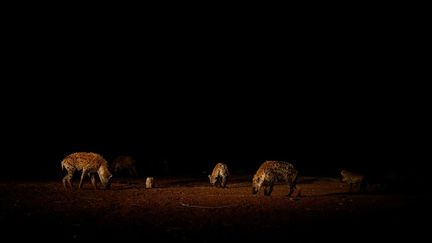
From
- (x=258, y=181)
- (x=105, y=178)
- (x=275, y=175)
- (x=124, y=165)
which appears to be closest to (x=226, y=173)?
(x=258, y=181)

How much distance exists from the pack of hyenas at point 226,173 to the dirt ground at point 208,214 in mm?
437

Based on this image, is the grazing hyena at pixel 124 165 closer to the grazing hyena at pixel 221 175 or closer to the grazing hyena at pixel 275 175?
the grazing hyena at pixel 221 175

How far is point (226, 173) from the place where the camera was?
63.7 feet

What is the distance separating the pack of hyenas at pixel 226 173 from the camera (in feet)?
53.9

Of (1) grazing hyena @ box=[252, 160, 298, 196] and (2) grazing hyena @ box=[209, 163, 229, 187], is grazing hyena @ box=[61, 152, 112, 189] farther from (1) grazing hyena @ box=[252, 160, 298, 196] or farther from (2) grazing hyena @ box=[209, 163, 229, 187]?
(1) grazing hyena @ box=[252, 160, 298, 196]

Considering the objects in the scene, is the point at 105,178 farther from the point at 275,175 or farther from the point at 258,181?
the point at 275,175

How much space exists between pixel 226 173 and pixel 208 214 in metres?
6.81

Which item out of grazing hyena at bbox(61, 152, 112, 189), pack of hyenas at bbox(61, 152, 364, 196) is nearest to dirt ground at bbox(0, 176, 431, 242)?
pack of hyenas at bbox(61, 152, 364, 196)

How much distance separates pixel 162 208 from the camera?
13.6 m

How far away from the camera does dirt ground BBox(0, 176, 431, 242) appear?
1023 cm

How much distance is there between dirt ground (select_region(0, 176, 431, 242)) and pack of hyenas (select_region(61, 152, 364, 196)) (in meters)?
0.44

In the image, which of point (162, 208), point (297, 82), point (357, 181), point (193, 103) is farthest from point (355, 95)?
point (162, 208)

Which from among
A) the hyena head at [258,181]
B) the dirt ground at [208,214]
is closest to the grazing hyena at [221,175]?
the dirt ground at [208,214]

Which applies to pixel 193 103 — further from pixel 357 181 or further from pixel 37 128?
pixel 357 181
